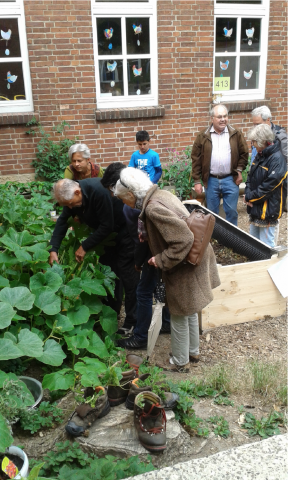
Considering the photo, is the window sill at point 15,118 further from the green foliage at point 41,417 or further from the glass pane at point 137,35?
the green foliage at point 41,417

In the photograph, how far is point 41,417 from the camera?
8.84ft

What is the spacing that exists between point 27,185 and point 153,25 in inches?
137

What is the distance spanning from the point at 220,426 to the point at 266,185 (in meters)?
2.62

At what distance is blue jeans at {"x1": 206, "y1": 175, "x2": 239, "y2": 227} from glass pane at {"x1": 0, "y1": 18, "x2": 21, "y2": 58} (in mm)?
3913

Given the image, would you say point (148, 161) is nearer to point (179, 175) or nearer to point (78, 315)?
point (179, 175)

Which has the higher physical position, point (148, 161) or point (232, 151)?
point (232, 151)

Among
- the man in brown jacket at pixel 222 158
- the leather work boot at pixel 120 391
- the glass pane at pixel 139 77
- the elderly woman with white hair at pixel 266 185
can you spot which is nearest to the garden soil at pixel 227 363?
the leather work boot at pixel 120 391

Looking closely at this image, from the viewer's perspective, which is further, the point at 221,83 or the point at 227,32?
the point at 221,83

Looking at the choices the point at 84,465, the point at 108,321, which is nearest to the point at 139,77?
the point at 108,321

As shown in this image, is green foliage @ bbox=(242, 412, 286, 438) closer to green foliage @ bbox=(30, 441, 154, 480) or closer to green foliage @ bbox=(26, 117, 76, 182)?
green foliage @ bbox=(30, 441, 154, 480)

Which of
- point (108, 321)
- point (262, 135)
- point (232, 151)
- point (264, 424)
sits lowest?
point (264, 424)

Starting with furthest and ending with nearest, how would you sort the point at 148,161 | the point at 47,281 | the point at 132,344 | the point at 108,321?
the point at 148,161 < the point at 132,344 < the point at 108,321 < the point at 47,281

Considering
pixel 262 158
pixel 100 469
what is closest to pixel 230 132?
pixel 262 158

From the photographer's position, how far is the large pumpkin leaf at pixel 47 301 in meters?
3.09
